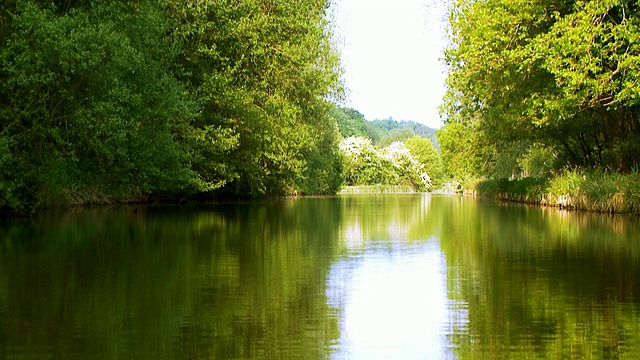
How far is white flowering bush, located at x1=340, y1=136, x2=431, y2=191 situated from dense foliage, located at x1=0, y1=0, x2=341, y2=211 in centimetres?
4542

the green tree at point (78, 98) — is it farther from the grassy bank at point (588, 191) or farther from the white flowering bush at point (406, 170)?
the white flowering bush at point (406, 170)

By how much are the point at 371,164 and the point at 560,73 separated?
6633cm

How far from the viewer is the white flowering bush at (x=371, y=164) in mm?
86188

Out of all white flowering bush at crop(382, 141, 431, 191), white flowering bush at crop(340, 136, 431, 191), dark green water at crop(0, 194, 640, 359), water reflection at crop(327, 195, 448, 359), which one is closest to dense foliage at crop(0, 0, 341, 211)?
dark green water at crop(0, 194, 640, 359)

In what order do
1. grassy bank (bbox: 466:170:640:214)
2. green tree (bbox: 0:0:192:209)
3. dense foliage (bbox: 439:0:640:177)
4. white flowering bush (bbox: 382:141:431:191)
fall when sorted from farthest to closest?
white flowering bush (bbox: 382:141:431:191) < grassy bank (bbox: 466:170:640:214) < dense foliage (bbox: 439:0:640:177) < green tree (bbox: 0:0:192:209)

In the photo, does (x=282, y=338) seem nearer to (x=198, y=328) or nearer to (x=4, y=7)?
(x=198, y=328)

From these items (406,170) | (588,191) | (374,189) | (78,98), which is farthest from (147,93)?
(406,170)

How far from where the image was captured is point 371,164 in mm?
88375

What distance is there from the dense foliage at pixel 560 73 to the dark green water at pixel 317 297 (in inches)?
316

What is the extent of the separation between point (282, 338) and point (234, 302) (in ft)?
5.77

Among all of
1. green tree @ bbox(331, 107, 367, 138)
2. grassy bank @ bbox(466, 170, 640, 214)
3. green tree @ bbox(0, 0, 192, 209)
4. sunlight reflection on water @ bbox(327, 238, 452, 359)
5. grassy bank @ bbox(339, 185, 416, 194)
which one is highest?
green tree @ bbox(331, 107, 367, 138)

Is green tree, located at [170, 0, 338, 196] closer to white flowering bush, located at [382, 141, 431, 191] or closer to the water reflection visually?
the water reflection

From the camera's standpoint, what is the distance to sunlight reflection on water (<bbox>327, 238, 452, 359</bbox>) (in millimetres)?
5848

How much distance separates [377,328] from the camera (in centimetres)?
659
